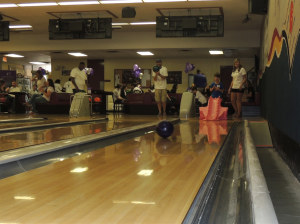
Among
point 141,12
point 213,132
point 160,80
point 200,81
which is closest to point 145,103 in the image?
→ point 200,81

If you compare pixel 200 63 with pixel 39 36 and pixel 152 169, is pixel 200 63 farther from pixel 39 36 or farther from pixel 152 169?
pixel 152 169

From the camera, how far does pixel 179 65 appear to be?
55.6ft

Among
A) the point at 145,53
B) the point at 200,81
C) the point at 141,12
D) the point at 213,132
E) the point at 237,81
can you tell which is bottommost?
the point at 213,132

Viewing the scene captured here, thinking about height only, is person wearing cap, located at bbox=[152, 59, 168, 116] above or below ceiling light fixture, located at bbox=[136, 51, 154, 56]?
below

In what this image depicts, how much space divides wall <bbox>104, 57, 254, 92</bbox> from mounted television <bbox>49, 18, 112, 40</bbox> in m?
6.91

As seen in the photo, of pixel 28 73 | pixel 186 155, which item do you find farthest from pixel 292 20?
pixel 28 73

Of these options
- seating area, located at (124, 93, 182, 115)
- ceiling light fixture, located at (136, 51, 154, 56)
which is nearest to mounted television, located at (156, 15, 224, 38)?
seating area, located at (124, 93, 182, 115)

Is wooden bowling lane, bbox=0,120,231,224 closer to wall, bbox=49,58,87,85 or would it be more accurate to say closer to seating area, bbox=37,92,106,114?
seating area, bbox=37,92,106,114

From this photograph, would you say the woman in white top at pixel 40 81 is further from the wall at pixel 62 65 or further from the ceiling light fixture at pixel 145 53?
the wall at pixel 62 65

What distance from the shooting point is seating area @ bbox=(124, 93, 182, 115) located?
476 inches

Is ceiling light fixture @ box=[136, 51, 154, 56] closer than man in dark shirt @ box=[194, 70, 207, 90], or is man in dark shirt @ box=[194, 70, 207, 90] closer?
man in dark shirt @ box=[194, 70, 207, 90]

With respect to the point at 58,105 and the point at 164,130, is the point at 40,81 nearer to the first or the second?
the point at 58,105

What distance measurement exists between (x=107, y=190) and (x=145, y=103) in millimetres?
10877

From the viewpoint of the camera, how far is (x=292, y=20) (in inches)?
140
